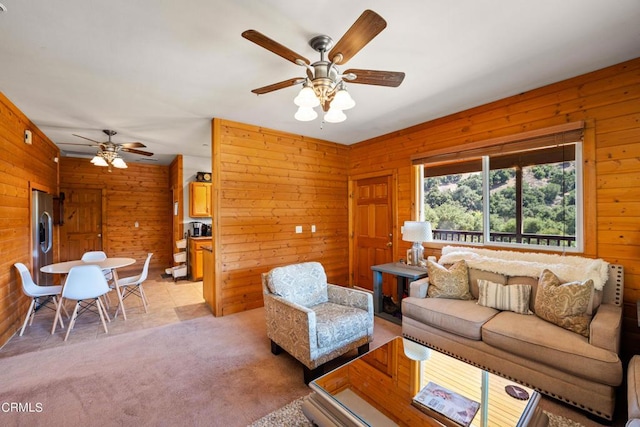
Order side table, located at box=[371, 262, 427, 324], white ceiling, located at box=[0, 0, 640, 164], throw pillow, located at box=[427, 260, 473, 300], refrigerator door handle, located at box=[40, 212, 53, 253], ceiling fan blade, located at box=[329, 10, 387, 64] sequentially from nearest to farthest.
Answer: ceiling fan blade, located at box=[329, 10, 387, 64] < white ceiling, located at box=[0, 0, 640, 164] < throw pillow, located at box=[427, 260, 473, 300] < side table, located at box=[371, 262, 427, 324] < refrigerator door handle, located at box=[40, 212, 53, 253]

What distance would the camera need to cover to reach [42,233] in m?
4.22

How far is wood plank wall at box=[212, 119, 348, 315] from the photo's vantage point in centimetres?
378

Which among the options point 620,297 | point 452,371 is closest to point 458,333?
point 452,371

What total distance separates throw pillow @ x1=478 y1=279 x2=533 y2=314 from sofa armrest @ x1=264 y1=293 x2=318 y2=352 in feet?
5.66

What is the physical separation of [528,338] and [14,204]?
5.55 meters

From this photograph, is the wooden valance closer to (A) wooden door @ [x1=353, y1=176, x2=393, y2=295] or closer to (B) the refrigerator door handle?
(A) wooden door @ [x1=353, y1=176, x2=393, y2=295]

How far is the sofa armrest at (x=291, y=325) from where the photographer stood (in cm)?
220

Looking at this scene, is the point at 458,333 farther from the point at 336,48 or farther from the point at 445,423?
the point at 336,48

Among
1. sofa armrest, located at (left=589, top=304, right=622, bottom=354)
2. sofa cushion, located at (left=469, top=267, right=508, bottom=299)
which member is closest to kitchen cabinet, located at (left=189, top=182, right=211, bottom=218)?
sofa cushion, located at (left=469, top=267, right=508, bottom=299)

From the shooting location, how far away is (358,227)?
505cm

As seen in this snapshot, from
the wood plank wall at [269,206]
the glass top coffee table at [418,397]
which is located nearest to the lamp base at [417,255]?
the wood plank wall at [269,206]

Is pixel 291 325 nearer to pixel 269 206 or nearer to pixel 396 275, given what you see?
pixel 396 275

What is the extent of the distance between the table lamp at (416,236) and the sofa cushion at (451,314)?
0.82m

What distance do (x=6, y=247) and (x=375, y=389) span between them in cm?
420
